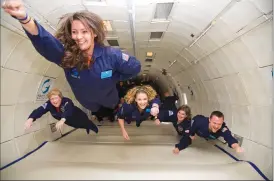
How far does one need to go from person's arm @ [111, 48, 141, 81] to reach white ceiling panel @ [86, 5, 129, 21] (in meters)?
1.23

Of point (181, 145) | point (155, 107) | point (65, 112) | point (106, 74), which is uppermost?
point (106, 74)

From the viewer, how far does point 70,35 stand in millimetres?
2324

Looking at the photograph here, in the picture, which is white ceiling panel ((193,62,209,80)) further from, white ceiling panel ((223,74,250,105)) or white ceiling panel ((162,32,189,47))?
white ceiling panel ((223,74,250,105))

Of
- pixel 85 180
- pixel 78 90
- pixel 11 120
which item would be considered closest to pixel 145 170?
pixel 85 180

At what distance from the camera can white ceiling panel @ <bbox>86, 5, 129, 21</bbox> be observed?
3.55 meters

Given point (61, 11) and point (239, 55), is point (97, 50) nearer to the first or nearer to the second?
point (61, 11)

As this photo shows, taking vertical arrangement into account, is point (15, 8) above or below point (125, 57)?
above

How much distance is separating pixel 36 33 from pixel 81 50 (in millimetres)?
540

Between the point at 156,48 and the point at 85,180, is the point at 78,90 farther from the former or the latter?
the point at 156,48

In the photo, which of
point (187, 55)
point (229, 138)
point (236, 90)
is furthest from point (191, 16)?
point (187, 55)

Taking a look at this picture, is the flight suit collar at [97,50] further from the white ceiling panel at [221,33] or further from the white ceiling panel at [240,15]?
the white ceiling panel at [221,33]

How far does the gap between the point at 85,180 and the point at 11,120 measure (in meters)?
2.28

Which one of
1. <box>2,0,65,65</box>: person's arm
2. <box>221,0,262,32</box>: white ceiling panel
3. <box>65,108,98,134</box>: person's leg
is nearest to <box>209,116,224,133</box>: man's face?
<box>221,0,262,32</box>: white ceiling panel

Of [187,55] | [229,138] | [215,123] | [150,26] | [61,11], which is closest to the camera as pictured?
[61,11]
